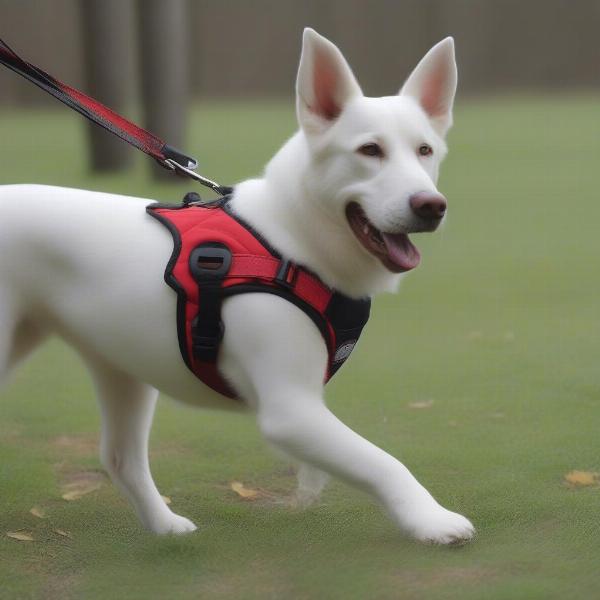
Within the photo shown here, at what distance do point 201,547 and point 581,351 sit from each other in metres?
2.94

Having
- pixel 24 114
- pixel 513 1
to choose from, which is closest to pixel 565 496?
pixel 24 114

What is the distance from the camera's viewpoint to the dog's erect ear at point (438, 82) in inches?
122

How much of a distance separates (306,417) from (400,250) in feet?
1.54

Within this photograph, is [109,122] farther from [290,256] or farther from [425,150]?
[425,150]

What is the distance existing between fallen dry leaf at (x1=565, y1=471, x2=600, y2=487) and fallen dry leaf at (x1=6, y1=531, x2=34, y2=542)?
1.65 metres

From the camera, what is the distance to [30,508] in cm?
362

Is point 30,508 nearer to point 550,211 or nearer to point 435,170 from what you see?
point 435,170

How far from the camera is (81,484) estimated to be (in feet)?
12.8

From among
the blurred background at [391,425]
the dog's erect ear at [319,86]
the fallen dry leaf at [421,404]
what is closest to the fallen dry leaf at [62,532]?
the blurred background at [391,425]

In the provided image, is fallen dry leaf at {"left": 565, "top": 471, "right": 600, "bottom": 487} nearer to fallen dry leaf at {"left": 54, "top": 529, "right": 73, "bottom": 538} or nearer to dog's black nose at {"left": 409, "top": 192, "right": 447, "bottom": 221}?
dog's black nose at {"left": 409, "top": 192, "right": 447, "bottom": 221}

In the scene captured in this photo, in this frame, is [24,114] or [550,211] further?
[24,114]

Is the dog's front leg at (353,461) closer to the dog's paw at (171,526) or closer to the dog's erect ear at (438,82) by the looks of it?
the dog's paw at (171,526)

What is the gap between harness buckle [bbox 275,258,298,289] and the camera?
2891 millimetres

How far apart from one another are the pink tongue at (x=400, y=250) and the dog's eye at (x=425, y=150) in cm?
23
